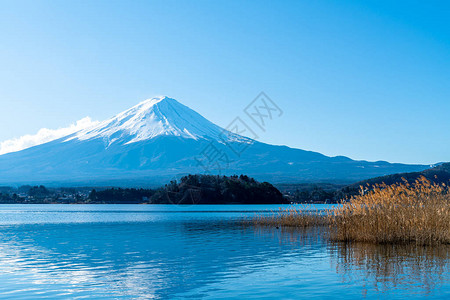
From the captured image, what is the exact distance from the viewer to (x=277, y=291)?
41.6ft

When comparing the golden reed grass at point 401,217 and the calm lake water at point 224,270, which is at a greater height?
the golden reed grass at point 401,217

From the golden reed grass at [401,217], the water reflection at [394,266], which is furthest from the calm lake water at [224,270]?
the golden reed grass at [401,217]

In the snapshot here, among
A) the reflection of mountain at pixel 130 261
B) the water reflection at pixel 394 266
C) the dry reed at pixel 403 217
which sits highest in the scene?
the dry reed at pixel 403 217

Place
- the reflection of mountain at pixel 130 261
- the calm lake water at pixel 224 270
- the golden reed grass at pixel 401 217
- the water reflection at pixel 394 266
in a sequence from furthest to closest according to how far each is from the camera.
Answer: the golden reed grass at pixel 401 217 < the reflection of mountain at pixel 130 261 < the water reflection at pixel 394 266 < the calm lake water at pixel 224 270

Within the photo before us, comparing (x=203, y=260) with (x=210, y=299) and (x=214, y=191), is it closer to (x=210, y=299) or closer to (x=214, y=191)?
(x=210, y=299)

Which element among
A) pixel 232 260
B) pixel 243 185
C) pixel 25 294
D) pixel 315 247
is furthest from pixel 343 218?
pixel 243 185

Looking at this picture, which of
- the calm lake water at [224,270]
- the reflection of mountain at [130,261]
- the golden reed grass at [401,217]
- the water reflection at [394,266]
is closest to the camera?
the calm lake water at [224,270]

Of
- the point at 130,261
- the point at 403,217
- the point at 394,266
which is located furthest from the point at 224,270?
the point at 403,217

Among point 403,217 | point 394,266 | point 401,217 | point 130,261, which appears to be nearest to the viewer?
point 394,266

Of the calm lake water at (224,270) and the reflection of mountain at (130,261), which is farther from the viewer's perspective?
the reflection of mountain at (130,261)

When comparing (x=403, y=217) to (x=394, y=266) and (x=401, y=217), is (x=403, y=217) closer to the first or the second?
(x=401, y=217)

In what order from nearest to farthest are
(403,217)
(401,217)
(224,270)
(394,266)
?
(394,266) < (224,270) < (403,217) < (401,217)

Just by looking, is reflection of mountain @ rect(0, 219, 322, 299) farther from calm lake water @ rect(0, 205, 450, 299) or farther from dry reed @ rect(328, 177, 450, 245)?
dry reed @ rect(328, 177, 450, 245)

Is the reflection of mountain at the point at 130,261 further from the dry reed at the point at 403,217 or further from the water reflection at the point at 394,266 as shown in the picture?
the dry reed at the point at 403,217
